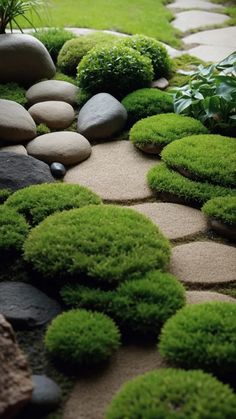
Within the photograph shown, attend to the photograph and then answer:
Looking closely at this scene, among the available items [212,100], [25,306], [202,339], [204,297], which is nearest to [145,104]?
[212,100]

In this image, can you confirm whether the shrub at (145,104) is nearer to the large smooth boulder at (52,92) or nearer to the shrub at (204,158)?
the large smooth boulder at (52,92)

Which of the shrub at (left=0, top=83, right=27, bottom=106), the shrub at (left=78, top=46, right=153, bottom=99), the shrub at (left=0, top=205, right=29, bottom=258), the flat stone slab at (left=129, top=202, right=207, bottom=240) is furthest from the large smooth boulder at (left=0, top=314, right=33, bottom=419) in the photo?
the shrub at (left=78, top=46, right=153, bottom=99)

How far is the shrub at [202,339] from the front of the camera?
8.83 feet

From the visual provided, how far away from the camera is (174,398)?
2.42 meters

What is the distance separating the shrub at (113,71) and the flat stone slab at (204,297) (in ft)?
9.30

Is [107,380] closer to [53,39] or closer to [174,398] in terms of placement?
[174,398]

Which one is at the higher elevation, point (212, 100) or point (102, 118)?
point (212, 100)

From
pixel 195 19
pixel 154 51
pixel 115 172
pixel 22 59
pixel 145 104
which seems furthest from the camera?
pixel 195 19

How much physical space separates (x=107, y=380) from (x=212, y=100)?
117 inches

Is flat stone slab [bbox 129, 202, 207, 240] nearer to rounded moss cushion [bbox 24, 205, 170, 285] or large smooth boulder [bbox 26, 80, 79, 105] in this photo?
rounded moss cushion [bbox 24, 205, 170, 285]

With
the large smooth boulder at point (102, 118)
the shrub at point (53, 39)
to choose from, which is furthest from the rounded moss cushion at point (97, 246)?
the shrub at point (53, 39)

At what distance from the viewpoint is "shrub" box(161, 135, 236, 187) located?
435 centimetres

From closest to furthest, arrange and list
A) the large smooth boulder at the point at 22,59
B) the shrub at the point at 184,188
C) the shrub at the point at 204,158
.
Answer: the shrub at the point at 184,188
the shrub at the point at 204,158
the large smooth boulder at the point at 22,59

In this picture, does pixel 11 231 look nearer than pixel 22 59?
Yes
